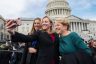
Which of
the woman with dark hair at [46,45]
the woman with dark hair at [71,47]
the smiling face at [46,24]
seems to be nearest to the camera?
the woman with dark hair at [71,47]

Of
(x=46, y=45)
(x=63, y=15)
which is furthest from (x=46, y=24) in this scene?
(x=63, y=15)

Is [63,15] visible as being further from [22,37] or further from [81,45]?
[81,45]

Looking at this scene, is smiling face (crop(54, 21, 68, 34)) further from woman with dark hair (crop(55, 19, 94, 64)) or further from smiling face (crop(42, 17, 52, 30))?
smiling face (crop(42, 17, 52, 30))

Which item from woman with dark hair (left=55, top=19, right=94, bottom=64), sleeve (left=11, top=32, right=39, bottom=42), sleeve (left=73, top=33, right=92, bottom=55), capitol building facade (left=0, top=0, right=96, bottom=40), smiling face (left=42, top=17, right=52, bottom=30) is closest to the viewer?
woman with dark hair (left=55, top=19, right=94, bottom=64)

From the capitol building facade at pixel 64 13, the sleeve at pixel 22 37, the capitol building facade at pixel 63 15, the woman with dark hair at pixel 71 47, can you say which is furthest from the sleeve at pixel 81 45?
the capitol building facade at pixel 64 13

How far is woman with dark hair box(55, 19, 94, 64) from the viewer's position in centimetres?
418

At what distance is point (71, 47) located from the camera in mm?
4406

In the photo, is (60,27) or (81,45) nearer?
(81,45)

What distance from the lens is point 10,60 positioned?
21.5 ft

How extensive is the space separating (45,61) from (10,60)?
1978 millimetres

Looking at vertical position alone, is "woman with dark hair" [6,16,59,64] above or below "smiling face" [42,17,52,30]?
below

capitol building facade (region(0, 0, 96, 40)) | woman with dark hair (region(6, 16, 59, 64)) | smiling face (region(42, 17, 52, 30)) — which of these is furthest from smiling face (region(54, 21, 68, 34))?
capitol building facade (region(0, 0, 96, 40))

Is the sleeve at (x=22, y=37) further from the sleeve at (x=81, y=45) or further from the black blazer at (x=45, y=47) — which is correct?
the sleeve at (x=81, y=45)

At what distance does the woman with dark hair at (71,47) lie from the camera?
4.18 m
